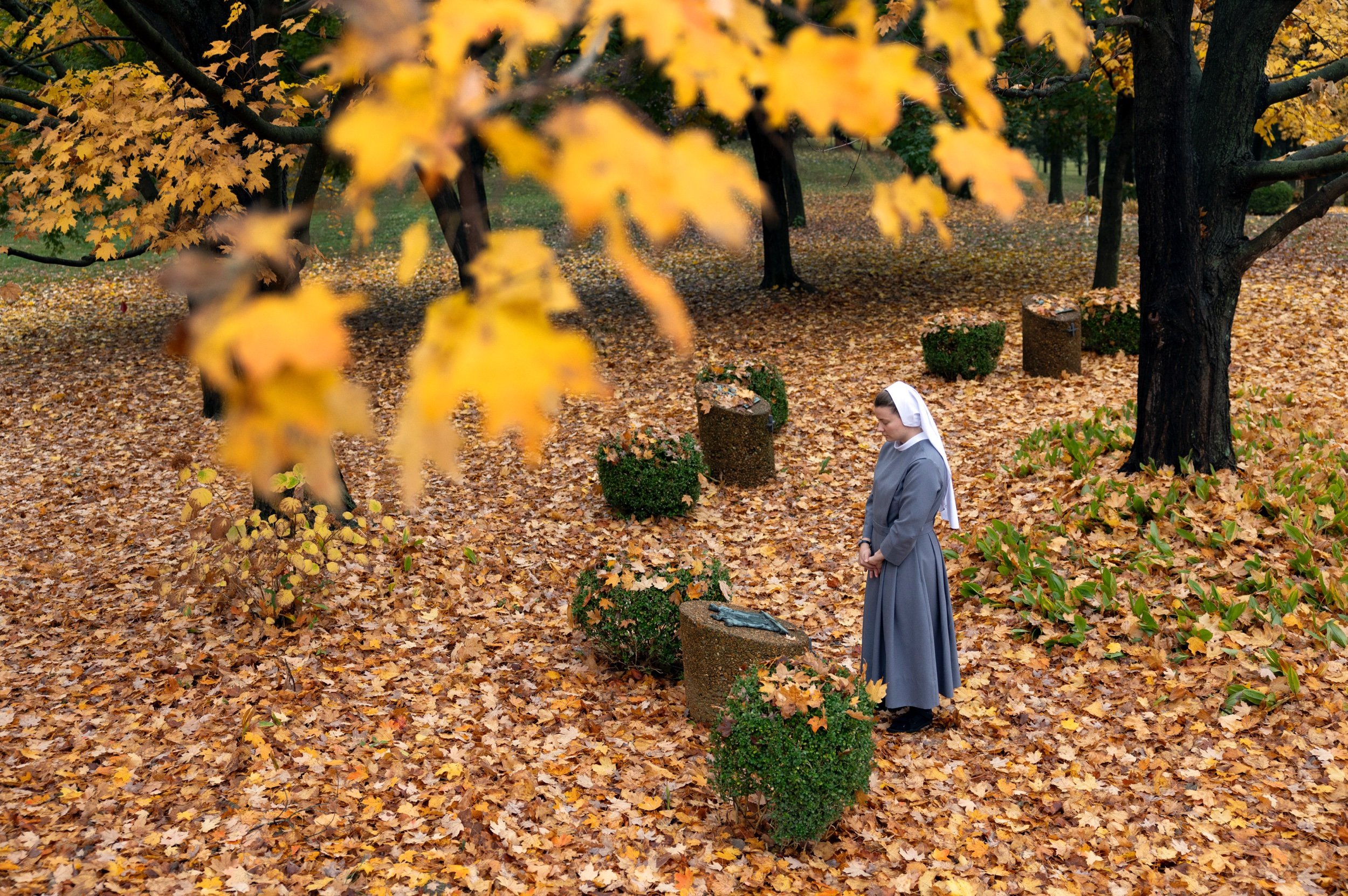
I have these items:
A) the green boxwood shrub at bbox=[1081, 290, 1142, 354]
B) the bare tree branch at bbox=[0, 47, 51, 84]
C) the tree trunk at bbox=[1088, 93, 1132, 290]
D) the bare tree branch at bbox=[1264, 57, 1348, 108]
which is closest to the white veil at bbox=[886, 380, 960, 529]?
the bare tree branch at bbox=[1264, 57, 1348, 108]

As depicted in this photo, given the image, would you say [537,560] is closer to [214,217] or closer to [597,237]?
[214,217]

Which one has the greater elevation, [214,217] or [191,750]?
[214,217]

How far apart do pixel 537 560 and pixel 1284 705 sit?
493cm

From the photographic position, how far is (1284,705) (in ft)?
15.5

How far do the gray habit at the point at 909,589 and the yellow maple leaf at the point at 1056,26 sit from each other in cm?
287

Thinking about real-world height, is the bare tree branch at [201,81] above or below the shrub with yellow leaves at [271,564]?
above

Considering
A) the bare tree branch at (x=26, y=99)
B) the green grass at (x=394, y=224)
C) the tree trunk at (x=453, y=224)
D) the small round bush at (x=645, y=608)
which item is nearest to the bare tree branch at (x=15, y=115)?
the bare tree branch at (x=26, y=99)

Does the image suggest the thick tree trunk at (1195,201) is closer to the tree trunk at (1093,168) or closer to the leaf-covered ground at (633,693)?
the leaf-covered ground at (633,693)

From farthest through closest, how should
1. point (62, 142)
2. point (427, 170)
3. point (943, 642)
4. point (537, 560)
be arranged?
point (537, 560)
point (62, 142)
point (943, 642)
point (427, 170)

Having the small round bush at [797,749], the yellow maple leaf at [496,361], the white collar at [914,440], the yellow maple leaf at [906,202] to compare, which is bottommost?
the small round bush at [797,749]

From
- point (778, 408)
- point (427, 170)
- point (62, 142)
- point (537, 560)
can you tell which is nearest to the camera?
point (427, 170)

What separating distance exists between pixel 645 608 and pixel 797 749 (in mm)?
1696

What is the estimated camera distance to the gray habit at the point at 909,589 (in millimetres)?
4613

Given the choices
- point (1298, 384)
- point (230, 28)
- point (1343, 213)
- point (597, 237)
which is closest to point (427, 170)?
point (230, 28)
